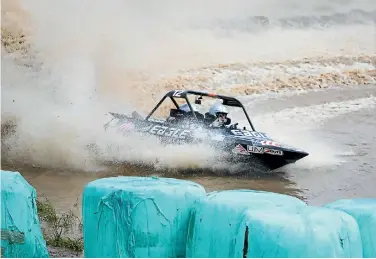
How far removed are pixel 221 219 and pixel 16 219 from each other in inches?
64.3

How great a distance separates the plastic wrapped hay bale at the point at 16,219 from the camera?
4633mm

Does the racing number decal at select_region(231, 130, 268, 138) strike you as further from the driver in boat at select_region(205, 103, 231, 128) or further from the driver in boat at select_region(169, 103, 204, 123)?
the driver in boat at select_region(169, 103, 204, 123)

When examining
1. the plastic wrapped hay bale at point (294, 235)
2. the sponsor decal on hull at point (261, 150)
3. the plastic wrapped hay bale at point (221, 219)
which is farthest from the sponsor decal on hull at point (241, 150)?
the plastic wrapped hay bale at point (294, 235)

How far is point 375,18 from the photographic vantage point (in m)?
31.8

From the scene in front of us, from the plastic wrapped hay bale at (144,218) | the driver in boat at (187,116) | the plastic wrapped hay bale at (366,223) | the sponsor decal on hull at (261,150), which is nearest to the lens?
the plastic wrapped hay bale at (366,223)

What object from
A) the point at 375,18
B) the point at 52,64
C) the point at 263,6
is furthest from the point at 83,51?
the point at 375,18

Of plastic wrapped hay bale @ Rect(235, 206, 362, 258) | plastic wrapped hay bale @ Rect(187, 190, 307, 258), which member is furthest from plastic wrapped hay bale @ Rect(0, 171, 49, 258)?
plastic wrapped hay bale @ Rect(235, 206, 362, 258)

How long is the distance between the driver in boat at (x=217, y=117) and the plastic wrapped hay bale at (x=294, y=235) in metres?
7.59

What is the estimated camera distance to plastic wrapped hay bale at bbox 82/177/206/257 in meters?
4.30

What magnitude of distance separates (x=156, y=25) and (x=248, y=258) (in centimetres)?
2280

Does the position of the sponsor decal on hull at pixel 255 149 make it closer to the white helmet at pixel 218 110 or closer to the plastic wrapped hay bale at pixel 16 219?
the white helmet at pixel 218 110

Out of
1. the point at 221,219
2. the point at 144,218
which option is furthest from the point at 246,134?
the point at 221,219

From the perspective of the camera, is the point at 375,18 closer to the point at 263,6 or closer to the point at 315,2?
the point at 315,2

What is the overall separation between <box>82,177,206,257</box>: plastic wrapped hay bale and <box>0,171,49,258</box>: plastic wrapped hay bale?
25.8 inches
